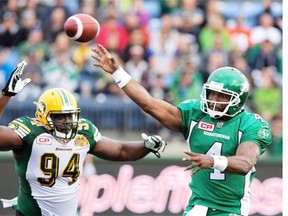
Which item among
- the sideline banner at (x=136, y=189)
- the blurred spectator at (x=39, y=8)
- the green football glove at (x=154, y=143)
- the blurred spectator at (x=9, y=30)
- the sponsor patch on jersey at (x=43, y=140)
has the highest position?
the blurred spectator at (x=39, y=8)

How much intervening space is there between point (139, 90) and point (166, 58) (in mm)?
6398

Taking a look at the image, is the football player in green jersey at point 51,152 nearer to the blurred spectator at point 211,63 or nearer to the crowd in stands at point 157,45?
the crowd in stands at point 157,45

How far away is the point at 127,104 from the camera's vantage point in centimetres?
1142

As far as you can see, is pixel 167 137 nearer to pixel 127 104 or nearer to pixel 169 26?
pixel 127 104

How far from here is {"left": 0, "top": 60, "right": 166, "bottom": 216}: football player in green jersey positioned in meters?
6.13

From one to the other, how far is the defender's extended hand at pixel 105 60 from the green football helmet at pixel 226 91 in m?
0.74

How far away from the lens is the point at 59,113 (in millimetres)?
6152

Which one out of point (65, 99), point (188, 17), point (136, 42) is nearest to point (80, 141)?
point (65, 99)

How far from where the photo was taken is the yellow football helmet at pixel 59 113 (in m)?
6.15

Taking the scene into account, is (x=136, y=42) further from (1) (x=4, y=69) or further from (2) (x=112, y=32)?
(1) (x=4, y=69)

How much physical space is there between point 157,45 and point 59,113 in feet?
21.1

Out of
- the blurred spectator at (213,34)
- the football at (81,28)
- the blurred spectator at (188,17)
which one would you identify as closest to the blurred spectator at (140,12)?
the blurred spectator at (188,17)

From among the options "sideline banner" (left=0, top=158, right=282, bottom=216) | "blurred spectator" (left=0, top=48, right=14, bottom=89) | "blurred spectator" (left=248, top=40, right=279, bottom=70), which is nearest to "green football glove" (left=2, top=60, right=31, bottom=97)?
"sideline banner" (left=0, top=158, right=282, bottom=216)
